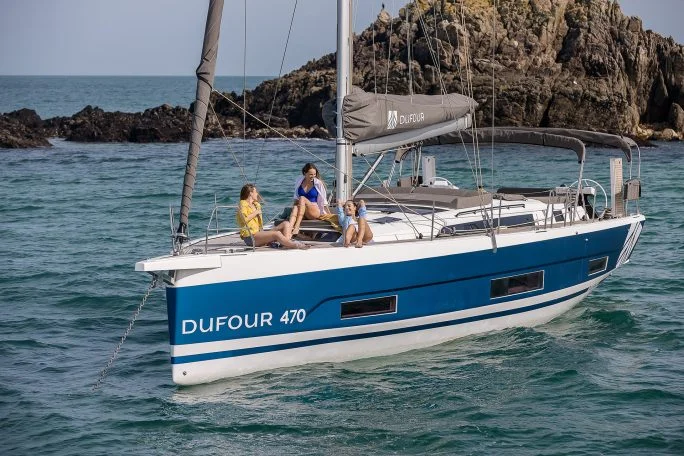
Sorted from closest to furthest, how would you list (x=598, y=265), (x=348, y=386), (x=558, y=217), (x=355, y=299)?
(x=348, y=386), (x=355, y=299), (x=558, y=217), (x=598, y=265)

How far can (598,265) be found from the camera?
1700cm

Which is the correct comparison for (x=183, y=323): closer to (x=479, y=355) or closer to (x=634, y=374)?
(x=479, y=355)

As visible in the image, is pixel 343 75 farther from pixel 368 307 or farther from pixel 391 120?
pixel 368 307

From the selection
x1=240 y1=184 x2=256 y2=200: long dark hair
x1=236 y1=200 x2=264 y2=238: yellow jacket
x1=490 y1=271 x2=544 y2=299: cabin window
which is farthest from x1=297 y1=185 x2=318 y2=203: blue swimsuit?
x1=490 y1=271 x2=544 y2=299: cabin window

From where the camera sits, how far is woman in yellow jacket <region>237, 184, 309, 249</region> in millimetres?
13453

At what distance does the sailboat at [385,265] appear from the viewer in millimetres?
12766

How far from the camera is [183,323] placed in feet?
41.3

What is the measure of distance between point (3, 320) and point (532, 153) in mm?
27680

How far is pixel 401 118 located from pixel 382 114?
506 mm

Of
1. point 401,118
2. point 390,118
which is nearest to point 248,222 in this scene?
point 390,118

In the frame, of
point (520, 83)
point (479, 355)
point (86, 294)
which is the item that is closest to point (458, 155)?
point (520, 83)

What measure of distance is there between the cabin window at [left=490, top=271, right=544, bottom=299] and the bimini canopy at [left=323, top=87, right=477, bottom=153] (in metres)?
2.51

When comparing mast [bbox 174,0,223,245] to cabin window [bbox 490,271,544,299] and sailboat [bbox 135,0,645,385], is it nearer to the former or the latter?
sailboat [bbox 135,0,645,385]

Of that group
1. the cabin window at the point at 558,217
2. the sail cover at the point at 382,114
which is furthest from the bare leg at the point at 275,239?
the cabin window at the point at 558,217
